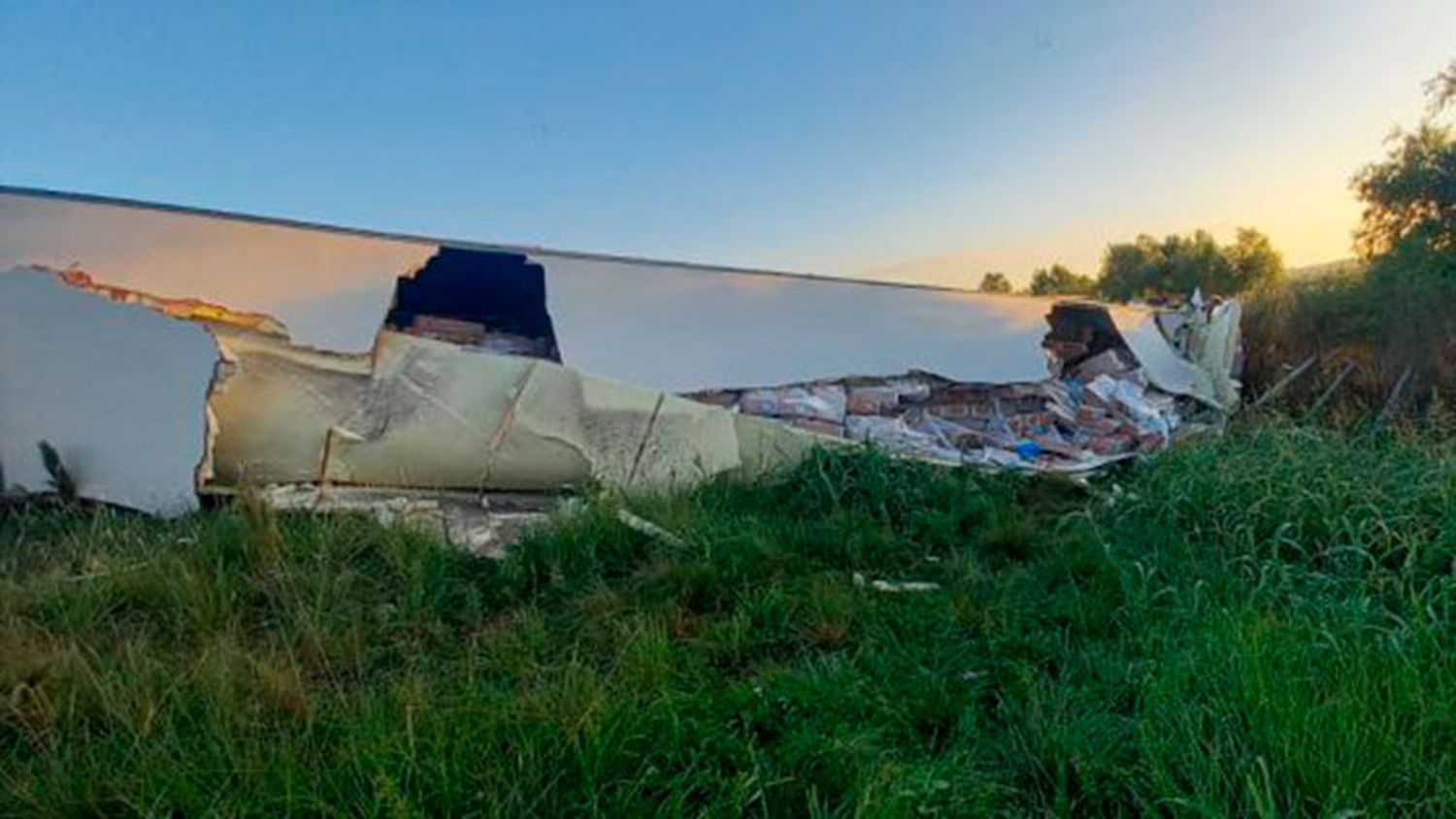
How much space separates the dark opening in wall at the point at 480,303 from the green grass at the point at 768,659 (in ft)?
6.43

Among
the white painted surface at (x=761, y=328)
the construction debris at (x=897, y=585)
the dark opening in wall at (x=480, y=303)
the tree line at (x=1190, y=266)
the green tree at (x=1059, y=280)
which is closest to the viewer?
the construction debris at (x=897, y=585)

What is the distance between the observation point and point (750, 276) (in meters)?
7.08

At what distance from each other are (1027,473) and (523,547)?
141 inches

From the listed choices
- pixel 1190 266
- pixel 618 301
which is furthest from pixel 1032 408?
pixel 1190 266

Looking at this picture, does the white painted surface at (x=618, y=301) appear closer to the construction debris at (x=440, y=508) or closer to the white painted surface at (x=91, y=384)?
the white painted surface at (x=91, y=384)

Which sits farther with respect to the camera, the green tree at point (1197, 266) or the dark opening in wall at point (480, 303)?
the green tree at point (1197, 266)

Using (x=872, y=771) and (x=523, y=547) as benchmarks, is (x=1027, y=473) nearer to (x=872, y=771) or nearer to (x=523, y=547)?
(x=523, y=547)

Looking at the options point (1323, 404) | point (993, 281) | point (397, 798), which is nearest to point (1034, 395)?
point (1323, 404)

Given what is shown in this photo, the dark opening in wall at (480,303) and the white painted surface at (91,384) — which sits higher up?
the dark opening in wall at (480,303)

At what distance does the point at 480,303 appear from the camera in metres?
6.08

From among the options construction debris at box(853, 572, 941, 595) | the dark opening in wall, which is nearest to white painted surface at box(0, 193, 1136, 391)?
the dark opening in wall

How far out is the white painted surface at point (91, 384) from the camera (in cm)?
448

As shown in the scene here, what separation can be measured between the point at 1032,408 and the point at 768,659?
653cm

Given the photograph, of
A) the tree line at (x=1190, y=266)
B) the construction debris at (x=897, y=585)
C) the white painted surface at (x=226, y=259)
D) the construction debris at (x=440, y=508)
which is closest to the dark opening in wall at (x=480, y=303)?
the white painted surface at (x=226, y=259)
